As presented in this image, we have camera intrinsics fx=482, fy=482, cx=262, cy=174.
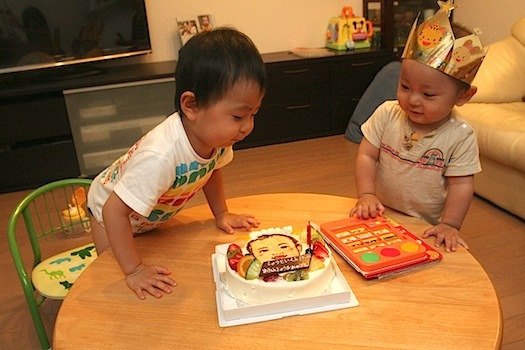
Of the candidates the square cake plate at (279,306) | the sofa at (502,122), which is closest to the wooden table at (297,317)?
the square cake plate at (279,306)

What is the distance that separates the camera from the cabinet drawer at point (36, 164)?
3.12 meters

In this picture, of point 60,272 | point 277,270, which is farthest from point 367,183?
point 60,272

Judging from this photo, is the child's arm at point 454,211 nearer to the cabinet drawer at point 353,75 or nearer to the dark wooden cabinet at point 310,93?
the dark wooden cabinet at point 310,93

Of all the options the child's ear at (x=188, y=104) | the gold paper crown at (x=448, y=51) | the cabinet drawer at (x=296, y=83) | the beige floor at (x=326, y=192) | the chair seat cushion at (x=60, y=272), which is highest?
the gold paper crown at (x=448, y=51)

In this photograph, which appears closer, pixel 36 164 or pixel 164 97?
pixel 36 164

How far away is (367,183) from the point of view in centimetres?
145

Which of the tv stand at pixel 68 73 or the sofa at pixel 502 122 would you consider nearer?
the sofa at pixel 502 122

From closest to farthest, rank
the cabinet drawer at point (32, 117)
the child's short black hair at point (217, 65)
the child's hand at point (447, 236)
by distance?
the child's short black hair at point (217, 65)
the child's hand at point (447, 236)
the cabinet drawer at point (32, 117)

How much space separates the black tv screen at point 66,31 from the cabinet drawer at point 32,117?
0.26 m

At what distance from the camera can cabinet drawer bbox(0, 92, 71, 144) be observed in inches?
120

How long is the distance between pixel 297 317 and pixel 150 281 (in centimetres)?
33

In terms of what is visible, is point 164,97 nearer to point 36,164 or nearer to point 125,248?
point 36,164

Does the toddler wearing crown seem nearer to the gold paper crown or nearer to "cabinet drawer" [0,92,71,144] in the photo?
the gold paper crown

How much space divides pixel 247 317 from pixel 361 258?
28 cm
